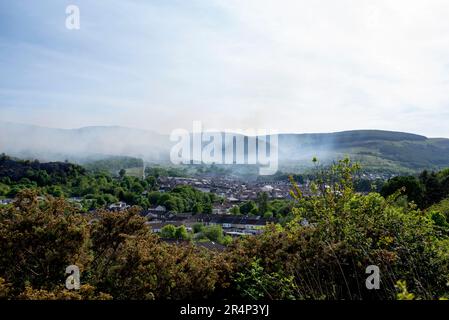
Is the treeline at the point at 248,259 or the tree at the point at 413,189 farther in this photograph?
the tree at the point at 413,189

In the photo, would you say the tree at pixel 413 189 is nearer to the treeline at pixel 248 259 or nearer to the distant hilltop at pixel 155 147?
the treeline at pixel 248 259

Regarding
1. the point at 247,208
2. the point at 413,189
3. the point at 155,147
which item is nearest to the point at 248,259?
the point at 413,189

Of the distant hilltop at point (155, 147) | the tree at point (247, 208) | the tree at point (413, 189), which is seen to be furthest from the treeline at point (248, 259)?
the distant hilltop at point (155, 147)

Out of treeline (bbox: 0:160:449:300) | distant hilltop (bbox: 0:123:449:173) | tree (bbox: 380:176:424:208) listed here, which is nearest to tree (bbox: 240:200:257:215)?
tree (bbox: 380:176:424:208)

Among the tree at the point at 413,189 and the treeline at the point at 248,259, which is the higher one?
the treeline at the point at 248,259

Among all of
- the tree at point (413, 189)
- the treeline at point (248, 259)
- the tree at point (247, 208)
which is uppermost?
the treeline at point (248, 259)

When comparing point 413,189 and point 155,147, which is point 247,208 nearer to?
point 413,189

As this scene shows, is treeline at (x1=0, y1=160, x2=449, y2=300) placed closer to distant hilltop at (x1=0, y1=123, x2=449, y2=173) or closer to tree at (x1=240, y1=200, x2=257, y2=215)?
tree at (x1=240, y1=200, x2=257, y2=215)
